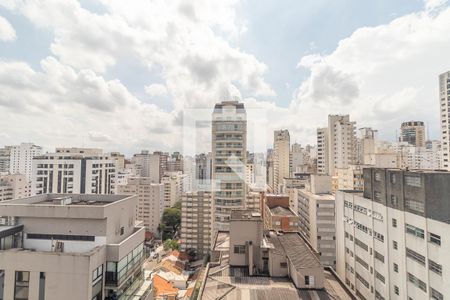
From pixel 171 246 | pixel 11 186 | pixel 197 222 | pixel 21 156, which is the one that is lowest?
pixel 171 246

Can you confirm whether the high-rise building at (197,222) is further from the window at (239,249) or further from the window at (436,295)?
the window at (436,295)

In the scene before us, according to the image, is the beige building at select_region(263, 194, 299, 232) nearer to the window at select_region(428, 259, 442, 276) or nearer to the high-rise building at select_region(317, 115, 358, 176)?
the high-rise building at select_region(317, 115, 358, 176)

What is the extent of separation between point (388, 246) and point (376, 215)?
Result: 1.53 meters

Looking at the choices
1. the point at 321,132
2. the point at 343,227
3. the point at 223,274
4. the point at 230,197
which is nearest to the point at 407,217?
the point at 343,227

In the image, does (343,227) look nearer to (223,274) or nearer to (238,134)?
(223,274)

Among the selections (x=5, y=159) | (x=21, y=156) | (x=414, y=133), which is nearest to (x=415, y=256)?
(x=414, y=133)

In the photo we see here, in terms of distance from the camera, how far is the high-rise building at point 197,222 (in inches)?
1237

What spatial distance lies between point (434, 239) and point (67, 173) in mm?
35306

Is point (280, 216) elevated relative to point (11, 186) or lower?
lower

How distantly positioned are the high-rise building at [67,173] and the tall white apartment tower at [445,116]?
148 ft

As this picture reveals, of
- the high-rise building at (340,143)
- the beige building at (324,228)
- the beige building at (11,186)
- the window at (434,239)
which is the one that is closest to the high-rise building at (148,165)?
the beige building at (11,186)

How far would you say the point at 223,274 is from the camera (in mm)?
11891

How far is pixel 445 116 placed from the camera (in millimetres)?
33562

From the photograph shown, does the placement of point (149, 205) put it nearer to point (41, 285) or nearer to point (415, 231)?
point (41, 285)
